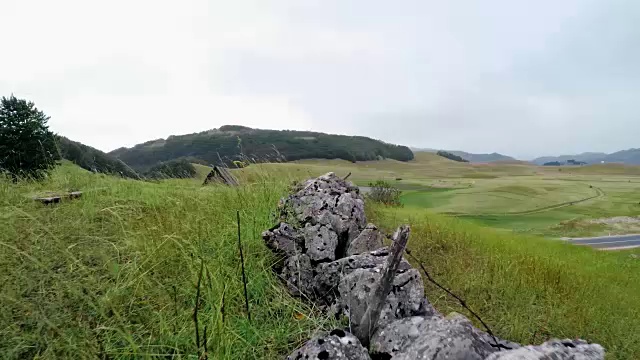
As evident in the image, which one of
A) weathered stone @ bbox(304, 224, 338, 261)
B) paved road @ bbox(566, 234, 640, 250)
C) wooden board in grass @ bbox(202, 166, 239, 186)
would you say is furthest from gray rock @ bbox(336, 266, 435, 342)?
paved road @ bbox(566, 234, 640, 250)

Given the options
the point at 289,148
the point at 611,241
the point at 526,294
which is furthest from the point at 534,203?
the point at 289,148

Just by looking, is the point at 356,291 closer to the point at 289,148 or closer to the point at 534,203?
the point at 534,203

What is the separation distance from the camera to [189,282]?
348cm

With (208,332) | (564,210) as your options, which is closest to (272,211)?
(208,332)

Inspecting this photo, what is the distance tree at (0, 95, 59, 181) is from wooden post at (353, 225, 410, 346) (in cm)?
1037

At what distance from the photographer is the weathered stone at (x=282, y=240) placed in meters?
4.63

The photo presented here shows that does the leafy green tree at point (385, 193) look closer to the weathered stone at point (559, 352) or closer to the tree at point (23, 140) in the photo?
the tree at point (23, 140)

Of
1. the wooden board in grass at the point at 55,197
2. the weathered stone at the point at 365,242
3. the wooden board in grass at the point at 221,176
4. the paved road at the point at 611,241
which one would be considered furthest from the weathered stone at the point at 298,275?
the paved road at the point at 611,241

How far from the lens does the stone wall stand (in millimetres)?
2359

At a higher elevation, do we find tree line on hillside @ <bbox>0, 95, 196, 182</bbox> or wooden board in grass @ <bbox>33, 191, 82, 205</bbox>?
tree line on hillside @ <bbox>0, 95, 196, 182</bbox>

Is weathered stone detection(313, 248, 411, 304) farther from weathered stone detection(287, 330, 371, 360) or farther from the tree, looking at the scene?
the tree

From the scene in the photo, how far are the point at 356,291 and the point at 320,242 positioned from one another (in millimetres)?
1370

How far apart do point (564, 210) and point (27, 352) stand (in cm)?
2225

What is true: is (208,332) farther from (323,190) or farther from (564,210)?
(564,210)
